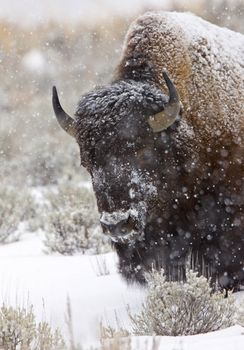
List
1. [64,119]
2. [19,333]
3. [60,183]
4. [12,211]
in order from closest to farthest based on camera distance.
A: [19,333] < [64,119] < [12,211] < [60,183]

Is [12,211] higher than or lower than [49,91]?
lower

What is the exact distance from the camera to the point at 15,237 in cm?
1023

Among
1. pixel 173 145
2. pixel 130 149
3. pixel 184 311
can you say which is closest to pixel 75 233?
pixel 173 145

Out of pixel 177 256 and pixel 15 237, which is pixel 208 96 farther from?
pixel 15 237

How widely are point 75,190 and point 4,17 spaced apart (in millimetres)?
30285

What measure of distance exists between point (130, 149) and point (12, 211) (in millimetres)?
6128

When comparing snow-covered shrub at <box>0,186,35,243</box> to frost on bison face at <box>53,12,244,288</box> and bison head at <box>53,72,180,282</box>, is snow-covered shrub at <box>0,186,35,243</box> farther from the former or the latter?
bison head at <box>53,72,180,282</box>

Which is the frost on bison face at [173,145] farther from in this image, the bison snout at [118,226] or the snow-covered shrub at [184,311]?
the snow-covered shrub at [184,311]

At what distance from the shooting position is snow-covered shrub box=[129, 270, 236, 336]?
13.9 ft

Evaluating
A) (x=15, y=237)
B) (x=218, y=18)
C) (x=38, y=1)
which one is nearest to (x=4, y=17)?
(x=38, y=1)

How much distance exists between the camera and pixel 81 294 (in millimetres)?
5969

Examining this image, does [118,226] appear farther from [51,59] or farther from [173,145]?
[51,59]

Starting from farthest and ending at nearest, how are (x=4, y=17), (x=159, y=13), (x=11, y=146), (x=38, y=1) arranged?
(x=38, y=1), (x=4, y=17), (x=11, y=146), (x=159, y=13)

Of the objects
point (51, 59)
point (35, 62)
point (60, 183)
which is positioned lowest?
point (60, 183)
